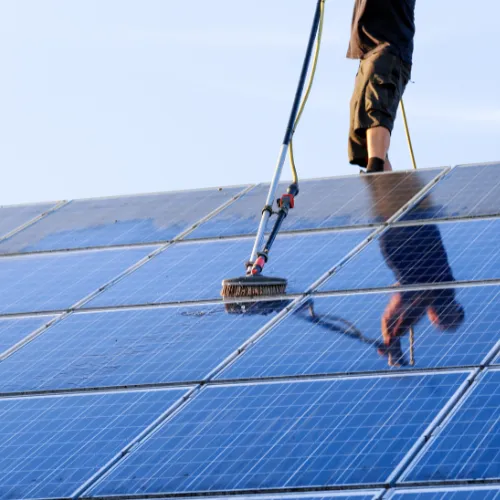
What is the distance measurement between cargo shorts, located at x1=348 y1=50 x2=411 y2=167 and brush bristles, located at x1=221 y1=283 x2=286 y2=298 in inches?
189

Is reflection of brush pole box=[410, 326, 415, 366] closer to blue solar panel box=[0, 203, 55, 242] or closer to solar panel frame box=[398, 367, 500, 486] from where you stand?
solar panel frame box=[398, 367, 500, 486]

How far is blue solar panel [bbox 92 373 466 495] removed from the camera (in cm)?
854

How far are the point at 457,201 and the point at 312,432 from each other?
188 inches

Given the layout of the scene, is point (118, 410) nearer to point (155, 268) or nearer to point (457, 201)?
point (155, 268)

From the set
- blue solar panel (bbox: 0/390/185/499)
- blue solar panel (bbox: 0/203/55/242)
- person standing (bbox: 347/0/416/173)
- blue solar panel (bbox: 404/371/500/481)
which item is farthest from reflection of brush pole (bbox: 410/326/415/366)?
blue solar panel (bbox: 0/203/55/242)

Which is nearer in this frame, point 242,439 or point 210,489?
point 210,489

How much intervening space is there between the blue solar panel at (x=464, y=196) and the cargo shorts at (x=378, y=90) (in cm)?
174

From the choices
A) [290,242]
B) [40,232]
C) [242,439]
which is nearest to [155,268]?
[290,242]

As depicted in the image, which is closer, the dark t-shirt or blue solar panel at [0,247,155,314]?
blue solar panel at [0,247,155,314]

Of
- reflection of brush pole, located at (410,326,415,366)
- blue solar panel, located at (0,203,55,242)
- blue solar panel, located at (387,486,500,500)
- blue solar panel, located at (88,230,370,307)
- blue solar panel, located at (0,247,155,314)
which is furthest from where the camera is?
blue solar panel, located at (0,203,55,242)

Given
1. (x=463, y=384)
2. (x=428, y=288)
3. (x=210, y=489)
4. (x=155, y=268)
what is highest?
(x=155, y=268)

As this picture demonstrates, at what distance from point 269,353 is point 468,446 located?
2317 millimetres

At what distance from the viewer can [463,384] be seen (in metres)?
9.20

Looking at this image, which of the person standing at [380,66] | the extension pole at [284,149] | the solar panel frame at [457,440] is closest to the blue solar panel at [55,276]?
the extension pole at [284,149]
